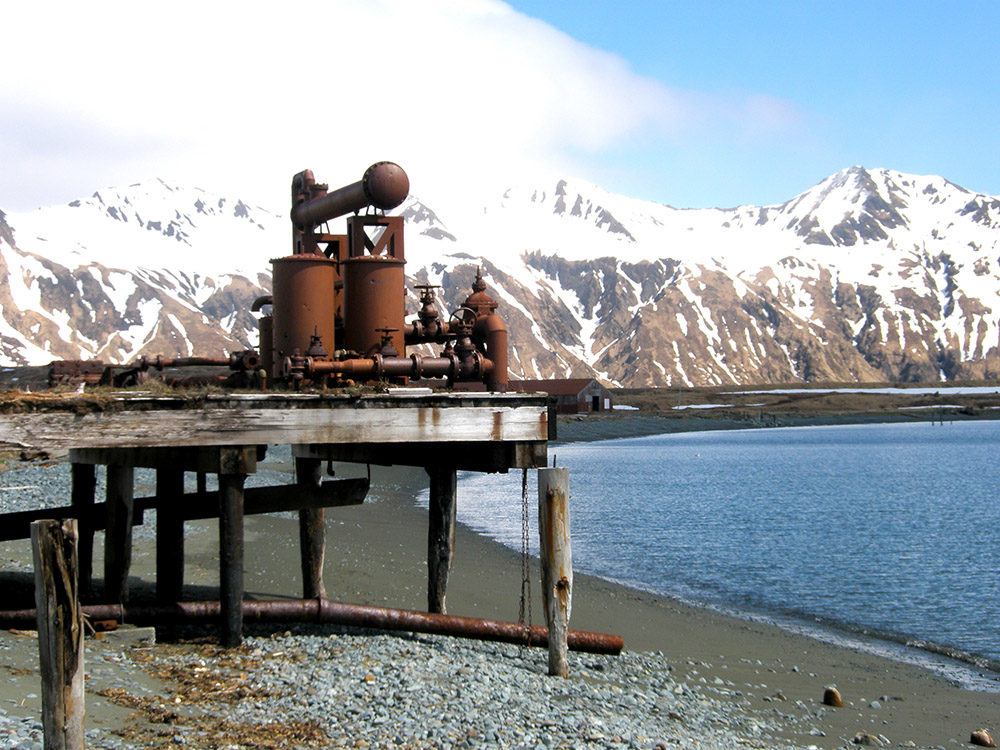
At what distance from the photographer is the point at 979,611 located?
82.8 ft

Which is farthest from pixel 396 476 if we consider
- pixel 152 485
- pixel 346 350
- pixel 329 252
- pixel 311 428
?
pixel 311 428

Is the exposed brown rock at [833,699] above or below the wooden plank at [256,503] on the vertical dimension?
below

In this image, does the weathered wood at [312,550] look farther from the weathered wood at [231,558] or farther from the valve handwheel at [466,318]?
the valve handwheel at [466,318]

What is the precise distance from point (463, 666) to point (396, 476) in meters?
42.1

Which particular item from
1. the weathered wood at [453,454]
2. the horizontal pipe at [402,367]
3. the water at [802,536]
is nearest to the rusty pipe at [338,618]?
the weathered wood at [453,454]

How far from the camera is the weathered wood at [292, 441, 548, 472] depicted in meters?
14.8

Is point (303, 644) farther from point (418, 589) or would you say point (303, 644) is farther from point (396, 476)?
point (396, 476)

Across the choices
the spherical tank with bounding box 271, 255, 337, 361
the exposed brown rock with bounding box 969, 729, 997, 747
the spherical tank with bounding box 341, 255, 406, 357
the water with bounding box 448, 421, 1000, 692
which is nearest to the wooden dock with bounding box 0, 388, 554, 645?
the spherical tank with bounding box 271, 255, 337, 361

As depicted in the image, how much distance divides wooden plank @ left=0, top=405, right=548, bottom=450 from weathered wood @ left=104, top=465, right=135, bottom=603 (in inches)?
151

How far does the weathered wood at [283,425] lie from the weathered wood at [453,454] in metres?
0.32

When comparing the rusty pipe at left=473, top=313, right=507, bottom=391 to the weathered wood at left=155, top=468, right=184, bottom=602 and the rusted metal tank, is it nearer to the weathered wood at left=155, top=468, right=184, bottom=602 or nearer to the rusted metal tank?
the rusted metal tank

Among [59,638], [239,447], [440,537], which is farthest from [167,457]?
[59,638]

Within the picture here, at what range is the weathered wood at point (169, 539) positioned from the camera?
51.3ft

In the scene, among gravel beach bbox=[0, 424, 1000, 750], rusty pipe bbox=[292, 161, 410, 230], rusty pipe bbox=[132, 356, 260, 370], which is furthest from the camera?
rusty pipe bbox=[132, 356, 260, 370]
